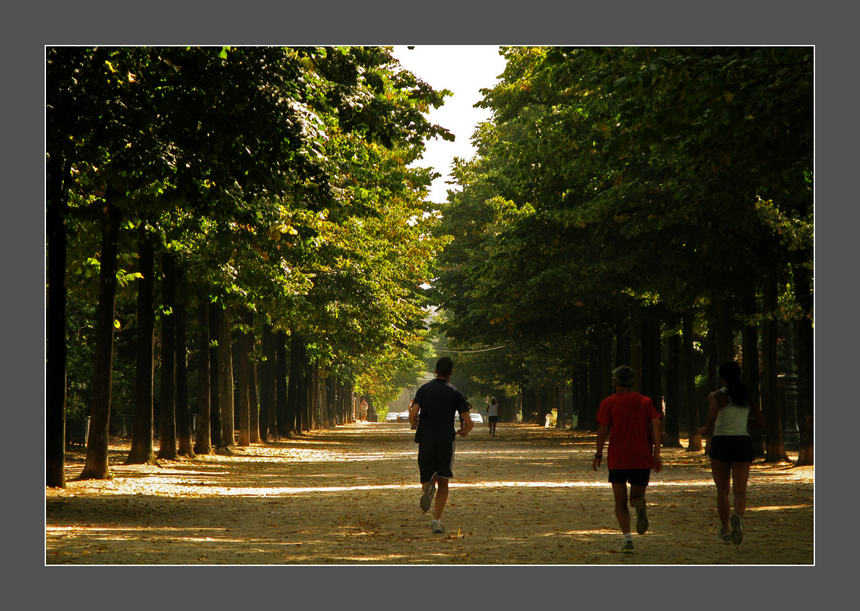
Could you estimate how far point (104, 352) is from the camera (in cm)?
1938

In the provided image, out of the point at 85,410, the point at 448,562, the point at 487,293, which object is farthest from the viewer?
the point at 487,293

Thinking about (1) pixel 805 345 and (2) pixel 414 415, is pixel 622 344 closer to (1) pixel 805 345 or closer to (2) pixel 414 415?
(1) pixel 805 345

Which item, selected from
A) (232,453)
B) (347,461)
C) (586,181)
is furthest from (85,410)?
(586,181)

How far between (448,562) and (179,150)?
20.4 ft

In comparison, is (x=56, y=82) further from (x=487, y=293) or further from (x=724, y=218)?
(x=487, y=293)

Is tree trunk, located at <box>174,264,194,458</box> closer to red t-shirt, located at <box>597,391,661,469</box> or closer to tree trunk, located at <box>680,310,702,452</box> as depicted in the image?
tree trunk, located at <box>680,310,702,452</box>

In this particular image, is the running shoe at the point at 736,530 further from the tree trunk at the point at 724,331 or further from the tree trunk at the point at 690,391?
the tree trunk at the point at 690,391

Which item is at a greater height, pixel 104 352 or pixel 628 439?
pixel 104 352

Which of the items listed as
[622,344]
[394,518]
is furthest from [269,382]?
[394,518]

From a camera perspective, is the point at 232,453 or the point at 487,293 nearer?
the point at 232,453

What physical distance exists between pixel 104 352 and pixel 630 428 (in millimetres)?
11043

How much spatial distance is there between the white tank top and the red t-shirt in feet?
2.37

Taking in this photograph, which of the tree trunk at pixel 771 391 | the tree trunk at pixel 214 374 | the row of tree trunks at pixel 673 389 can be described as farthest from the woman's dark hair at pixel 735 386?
the row of tree trunks at pixel 673 389

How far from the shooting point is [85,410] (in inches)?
1309
